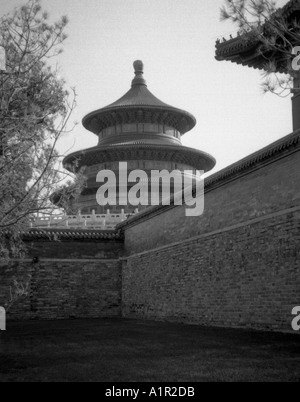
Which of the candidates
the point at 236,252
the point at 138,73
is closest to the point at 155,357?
the point at 236,252

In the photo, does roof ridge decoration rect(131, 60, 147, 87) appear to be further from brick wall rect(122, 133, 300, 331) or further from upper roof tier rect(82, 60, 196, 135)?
brick wall rect(122, 133, 300, 331)

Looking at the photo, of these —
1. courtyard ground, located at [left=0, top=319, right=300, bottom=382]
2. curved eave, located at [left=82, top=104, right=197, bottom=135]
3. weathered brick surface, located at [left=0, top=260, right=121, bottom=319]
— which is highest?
curved eave, located at [left=82, top=104, right=197, bottom=135]

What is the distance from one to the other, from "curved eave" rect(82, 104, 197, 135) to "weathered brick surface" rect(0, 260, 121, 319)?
12107 millimetres

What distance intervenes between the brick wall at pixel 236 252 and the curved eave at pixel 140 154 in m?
11.5

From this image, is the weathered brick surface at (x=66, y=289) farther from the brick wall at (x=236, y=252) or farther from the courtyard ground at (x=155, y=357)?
the courtyard ground at (x=155, y=357)

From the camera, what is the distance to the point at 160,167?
91.9 ft

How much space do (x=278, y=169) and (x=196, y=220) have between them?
3641mm

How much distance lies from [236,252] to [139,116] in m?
19.1

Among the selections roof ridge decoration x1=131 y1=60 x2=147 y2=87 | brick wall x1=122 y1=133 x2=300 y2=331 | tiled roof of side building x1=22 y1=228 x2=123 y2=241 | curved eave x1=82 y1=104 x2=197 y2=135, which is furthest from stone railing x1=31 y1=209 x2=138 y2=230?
roof ridge decoration x1=131 y1=60 x2=147 y2=87

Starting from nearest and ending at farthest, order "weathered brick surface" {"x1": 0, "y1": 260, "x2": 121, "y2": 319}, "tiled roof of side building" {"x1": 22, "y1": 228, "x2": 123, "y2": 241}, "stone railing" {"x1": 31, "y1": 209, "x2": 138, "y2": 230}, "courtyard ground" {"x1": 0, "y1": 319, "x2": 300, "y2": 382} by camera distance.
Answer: "courtyard ground" {"x1": 0, "y1": 319, "x2": 300, "y2": 382}
"weathered brick surface" {"x1": 0, "y1": 260, "x2": 121, "y2": 319}
"tiled roof of side building" {"x1": 22, "y1": 228, "x2": 123, "y2": 241}
"stone railing" {"x1": 31, "y1": 209, "x2": 138, "y2": 230}

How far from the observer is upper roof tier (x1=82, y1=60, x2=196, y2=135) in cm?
2916

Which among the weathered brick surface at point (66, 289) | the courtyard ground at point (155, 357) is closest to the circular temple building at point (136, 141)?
the weathered brick surface at point (66, 289)
